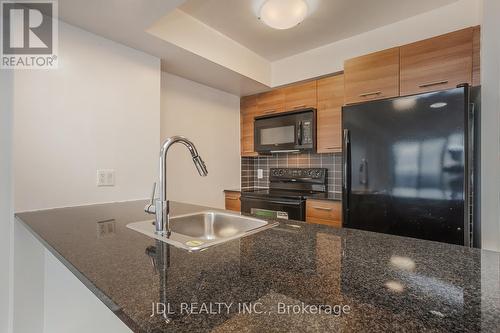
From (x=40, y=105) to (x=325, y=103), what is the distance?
2.24m

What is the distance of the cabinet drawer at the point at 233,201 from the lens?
113 inches

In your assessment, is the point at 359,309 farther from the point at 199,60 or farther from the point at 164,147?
the point at 199,60

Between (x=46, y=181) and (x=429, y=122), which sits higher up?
(x=429, y=122)

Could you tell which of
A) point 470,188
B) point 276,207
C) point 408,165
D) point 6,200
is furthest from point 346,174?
point 6,200

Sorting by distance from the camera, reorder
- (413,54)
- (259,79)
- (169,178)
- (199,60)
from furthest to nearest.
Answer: (259,79) → (169,178) → (199,60) → (413,54)

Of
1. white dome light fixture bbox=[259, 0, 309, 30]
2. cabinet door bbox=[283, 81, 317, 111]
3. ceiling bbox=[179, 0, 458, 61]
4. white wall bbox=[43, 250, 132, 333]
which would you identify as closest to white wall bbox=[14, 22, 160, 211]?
white wall bbox=[43, 250, 132, 333]

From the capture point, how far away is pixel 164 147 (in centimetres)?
106

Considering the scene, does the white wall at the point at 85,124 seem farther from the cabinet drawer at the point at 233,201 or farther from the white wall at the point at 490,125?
the white wall at the point at 490,125

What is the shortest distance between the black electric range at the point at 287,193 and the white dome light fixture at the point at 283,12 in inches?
57.7

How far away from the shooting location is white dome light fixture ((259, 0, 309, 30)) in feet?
5.11

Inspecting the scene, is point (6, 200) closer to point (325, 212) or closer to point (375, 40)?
point (325, 212)

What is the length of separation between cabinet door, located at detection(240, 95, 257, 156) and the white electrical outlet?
168cm

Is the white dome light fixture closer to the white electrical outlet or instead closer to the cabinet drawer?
the white electrical outlet

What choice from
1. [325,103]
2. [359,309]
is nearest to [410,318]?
[359,309]
